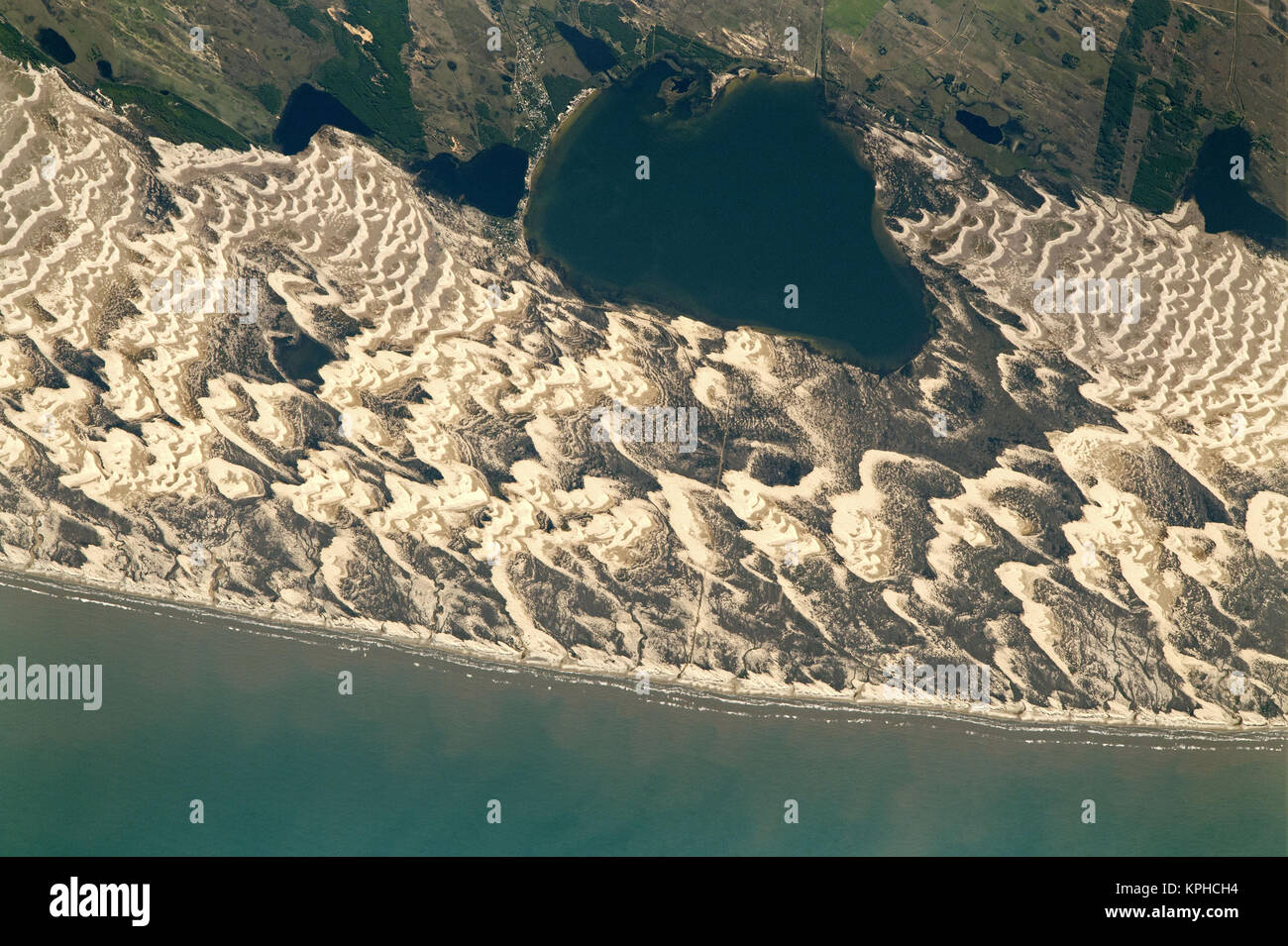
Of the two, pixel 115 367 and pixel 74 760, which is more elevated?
pixel 115 367

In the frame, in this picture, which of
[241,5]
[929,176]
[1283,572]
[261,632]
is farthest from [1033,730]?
[241,5]

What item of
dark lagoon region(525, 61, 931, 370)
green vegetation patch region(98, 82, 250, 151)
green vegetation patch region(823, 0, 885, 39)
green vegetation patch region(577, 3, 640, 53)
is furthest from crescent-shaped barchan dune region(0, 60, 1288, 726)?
green vegetation patch region(823, 0, 885, 39)

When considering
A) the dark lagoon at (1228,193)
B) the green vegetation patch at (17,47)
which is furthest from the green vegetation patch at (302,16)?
the dark lagoon at (1228,193)

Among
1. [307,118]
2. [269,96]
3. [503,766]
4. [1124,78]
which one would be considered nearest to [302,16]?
[269,96]

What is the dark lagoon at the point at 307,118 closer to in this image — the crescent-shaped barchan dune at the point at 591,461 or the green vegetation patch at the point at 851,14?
the crescent-shaped barchan dune at the point at 591,461

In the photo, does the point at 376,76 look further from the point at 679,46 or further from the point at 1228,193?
the point at 1228,193

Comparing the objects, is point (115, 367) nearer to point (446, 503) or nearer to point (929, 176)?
point (446, 503)
